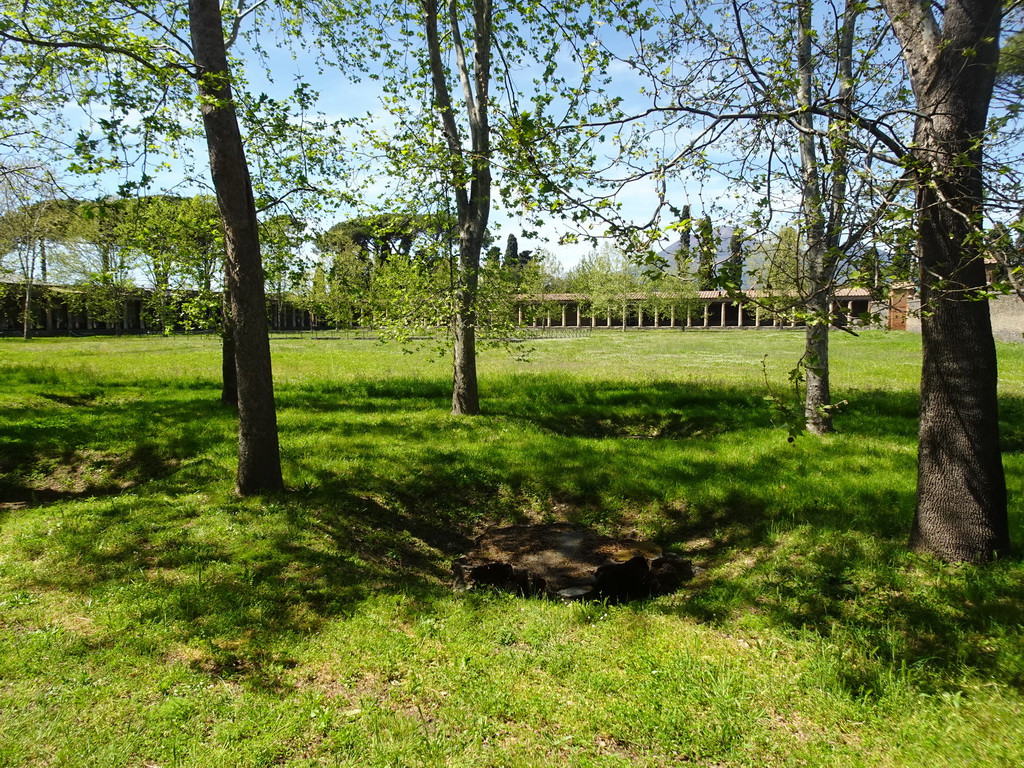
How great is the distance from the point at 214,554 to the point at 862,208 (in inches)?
302

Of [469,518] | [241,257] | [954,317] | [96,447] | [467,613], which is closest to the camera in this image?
[954,317]

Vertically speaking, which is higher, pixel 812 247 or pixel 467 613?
pixel 812 247

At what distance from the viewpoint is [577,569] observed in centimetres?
714

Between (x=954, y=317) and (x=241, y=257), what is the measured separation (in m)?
8.47

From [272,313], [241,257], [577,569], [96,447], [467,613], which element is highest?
[272,313]

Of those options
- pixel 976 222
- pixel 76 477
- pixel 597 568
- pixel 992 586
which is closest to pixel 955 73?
pixel 976 222

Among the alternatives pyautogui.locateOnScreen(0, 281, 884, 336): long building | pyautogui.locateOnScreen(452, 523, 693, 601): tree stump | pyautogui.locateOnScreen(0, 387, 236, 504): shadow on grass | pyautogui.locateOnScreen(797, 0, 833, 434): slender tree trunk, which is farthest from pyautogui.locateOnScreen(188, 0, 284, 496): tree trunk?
pyautogui.locateOnScreen(797, 0, 833, 434): slender tree trunk

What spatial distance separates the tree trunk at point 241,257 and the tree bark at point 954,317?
7572 mm

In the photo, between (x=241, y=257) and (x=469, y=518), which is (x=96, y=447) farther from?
(x=469, y=518)

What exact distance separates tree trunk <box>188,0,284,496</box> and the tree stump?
141 inches

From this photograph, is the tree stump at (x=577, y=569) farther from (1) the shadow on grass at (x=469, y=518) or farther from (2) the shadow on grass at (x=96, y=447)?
(2) the shadow on grass at (x=96, y=447)

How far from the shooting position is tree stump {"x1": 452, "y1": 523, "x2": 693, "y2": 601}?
6.90 m

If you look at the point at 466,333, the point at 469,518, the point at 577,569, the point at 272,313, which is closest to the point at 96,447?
the point at 469,518

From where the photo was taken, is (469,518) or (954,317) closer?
(954,317)
